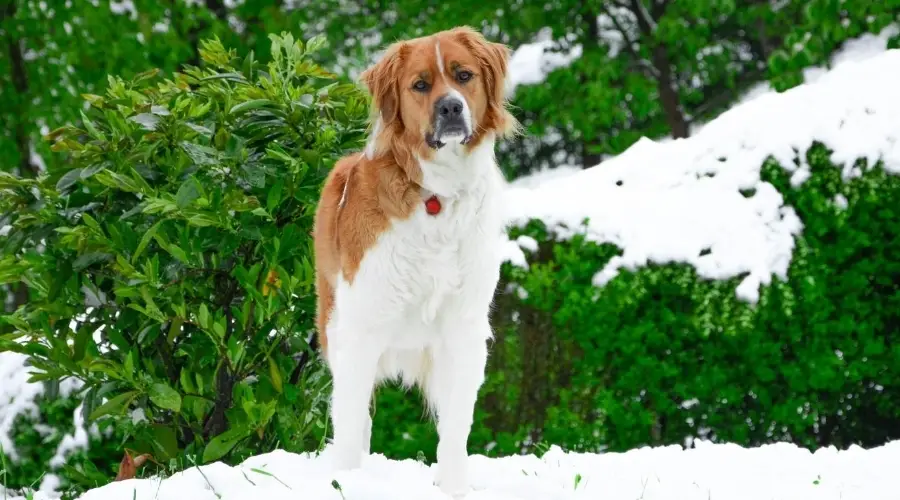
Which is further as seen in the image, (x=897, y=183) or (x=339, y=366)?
(x=897, y=183)

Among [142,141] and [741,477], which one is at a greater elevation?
[142,141]

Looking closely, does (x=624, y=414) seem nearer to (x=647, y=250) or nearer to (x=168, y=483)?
(x=647, y=250)

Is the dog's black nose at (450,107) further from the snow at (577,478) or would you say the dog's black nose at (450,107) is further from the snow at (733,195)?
the snow at (733,195)

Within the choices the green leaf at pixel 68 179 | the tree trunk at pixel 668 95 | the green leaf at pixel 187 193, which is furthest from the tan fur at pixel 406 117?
the tree trunk at pixel 668 95

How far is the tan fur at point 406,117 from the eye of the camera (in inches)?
130

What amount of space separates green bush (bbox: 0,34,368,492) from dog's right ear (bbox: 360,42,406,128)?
2.59 ft

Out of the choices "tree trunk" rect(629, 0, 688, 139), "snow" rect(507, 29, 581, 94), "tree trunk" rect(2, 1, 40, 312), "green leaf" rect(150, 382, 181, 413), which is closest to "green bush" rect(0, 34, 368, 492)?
"green leaf" rect(150, 382, 181, 413)

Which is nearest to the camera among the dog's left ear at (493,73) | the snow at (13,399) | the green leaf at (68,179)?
the dog's left ear at (493,73)

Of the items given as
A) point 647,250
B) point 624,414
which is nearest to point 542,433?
point 624,414

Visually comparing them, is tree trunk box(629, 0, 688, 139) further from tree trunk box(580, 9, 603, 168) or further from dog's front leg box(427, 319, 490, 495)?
dog's front leg box(427, 319, 490, 495)

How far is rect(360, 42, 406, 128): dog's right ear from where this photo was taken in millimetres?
3377

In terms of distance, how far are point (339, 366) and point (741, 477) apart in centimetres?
182

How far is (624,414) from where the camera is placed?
541 centimetres

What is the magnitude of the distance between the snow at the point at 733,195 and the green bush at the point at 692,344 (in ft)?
0.22
